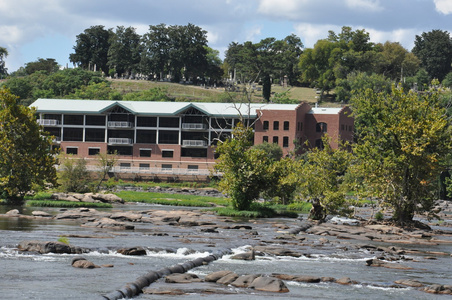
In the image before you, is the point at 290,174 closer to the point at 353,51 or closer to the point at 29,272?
the point at 29,272

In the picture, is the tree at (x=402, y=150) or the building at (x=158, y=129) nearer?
the tree at (x=402, y=150)

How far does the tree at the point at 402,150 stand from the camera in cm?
4053

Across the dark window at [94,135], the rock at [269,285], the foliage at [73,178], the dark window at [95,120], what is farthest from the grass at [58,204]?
the dark window at [95,120]

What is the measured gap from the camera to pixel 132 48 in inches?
6698

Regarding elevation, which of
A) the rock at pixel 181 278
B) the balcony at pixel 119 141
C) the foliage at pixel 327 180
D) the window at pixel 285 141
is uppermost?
the window at pixel 285 141

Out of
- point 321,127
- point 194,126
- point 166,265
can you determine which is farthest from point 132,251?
point 321,127

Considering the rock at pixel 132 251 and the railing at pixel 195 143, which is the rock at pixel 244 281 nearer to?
the rock at pixel 132 251

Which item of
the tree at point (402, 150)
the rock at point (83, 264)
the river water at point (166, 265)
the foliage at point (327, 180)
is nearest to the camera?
the river water at point (166, 265)

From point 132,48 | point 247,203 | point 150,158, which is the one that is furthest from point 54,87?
point 247,203

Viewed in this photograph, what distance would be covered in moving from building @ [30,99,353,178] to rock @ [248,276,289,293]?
7849 centimetres

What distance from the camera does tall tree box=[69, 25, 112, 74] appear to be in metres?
178

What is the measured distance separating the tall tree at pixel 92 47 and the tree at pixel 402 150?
14153 cm

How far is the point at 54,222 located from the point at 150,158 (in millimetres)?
63013

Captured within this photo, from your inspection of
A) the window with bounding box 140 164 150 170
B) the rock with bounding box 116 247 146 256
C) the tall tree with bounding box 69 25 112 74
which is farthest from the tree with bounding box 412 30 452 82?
the rock with bounding box 116 247 146 256
